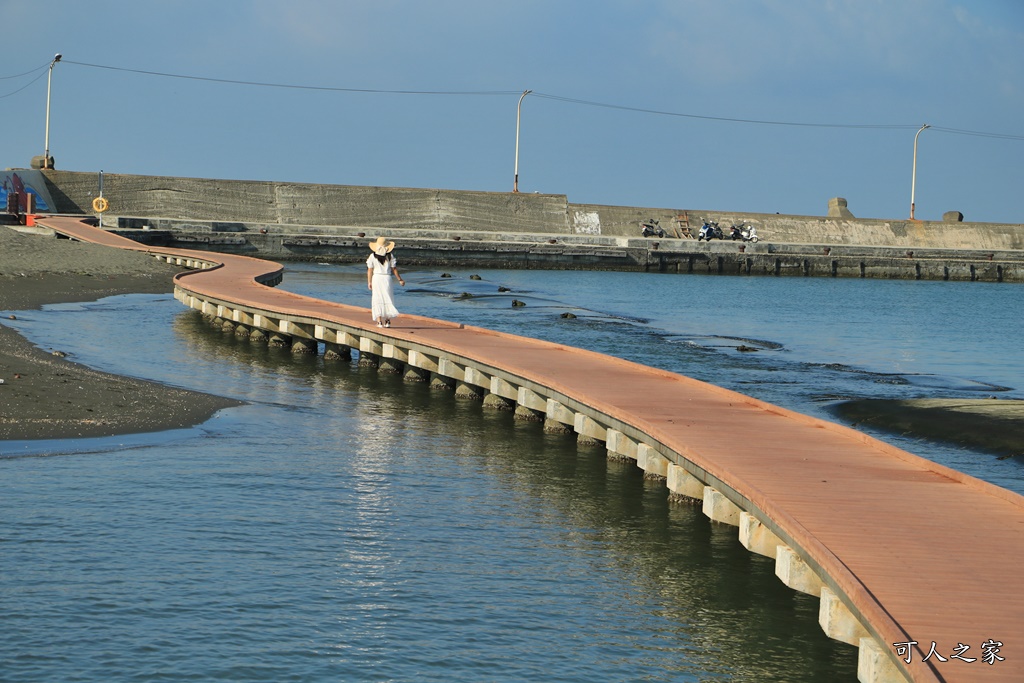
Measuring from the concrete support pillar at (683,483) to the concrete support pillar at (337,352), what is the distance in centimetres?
1168

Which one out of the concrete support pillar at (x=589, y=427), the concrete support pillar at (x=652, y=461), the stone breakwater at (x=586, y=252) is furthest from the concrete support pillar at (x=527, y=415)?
the stone breakwater at (x=586, y=252)

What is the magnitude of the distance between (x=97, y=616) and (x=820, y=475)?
6.01 meters

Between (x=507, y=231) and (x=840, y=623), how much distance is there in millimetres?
64479

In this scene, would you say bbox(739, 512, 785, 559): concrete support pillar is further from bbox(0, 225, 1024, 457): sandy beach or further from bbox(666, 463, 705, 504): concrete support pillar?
bbox(0, 225, 1024, 457): sandy beach

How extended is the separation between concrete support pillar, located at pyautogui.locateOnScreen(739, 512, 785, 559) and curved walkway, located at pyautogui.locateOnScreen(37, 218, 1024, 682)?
0.02m

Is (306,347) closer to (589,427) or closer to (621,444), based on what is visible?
(589,427)

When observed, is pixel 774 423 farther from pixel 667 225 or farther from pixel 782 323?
pixel 667 225

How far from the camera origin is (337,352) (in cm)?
2311

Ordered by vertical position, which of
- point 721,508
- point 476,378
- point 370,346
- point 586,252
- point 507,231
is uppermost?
point 507,231

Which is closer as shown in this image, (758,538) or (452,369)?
(758,538)

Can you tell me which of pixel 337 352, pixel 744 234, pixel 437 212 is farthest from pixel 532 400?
pixel 744 234

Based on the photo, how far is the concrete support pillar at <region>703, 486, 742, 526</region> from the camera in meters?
11.0

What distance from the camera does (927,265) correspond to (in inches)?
2842

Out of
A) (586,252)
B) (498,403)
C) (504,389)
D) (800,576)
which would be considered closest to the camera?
(800,576)
